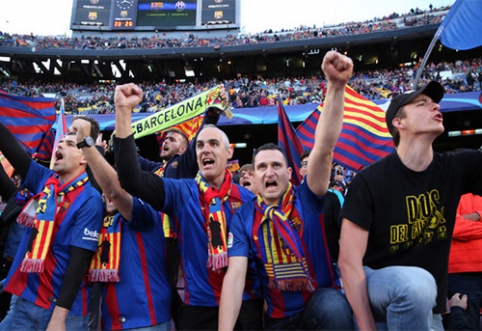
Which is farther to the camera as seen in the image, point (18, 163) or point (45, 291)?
point (18, 163)

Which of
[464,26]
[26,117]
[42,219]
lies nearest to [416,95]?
[42,219]

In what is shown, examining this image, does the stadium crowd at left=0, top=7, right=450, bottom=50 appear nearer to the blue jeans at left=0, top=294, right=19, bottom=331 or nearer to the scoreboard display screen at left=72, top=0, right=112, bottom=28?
the scoreboard display screen at left=72, top=0, right=112, bottom=28

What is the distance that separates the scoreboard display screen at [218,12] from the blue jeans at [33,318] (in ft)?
126

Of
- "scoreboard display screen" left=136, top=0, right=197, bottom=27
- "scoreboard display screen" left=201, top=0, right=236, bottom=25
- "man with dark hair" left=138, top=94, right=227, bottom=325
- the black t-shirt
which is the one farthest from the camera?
"scoreboard display screen" left=136, top=0, right=197, bottom=27

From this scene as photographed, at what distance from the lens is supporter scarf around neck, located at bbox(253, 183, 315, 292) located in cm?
208

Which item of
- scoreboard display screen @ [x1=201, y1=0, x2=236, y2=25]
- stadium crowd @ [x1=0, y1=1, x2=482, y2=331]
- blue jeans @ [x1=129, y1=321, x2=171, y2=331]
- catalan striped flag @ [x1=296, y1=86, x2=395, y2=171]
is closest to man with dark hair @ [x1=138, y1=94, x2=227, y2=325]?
stadium crowd @ [x1=0, y1=1, x2=482, y2=331]

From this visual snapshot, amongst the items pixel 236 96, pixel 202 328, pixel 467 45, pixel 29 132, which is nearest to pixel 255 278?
pixel 202 328

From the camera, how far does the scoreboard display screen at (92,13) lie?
38.2 m

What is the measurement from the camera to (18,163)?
272 centimetres

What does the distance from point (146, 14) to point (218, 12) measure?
759cm

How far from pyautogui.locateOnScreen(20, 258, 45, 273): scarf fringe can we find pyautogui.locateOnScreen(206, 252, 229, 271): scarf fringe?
108 centimetres

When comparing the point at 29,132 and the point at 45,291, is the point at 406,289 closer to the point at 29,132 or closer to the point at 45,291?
the point at 45,291

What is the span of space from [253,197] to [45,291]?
1494 millimetres

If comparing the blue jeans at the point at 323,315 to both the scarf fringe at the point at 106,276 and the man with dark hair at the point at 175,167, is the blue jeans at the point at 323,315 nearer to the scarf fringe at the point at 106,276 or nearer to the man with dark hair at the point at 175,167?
the man with dark hair at the point at 175,167
